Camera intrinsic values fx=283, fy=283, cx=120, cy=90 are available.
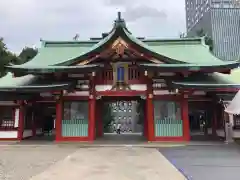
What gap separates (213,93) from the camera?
67.3 feet

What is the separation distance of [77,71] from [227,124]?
35.5ft

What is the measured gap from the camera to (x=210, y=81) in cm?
2022

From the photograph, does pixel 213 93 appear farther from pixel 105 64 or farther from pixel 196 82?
pixel 105 64

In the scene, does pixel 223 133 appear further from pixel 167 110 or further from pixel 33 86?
pixel 33 86

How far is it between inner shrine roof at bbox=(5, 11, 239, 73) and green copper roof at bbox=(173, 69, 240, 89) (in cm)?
118

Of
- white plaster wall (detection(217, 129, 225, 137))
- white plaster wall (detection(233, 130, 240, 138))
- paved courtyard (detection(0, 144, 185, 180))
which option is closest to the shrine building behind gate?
white plaster wall (detection(217, 129, 225, 137))

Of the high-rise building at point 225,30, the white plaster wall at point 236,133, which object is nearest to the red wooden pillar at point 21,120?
the white plaster wall at point 236,133

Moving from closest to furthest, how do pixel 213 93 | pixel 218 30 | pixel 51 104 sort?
pixel 213 93, pixel 51 104, pixel 218 30

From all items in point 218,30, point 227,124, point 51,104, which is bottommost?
point 227,124

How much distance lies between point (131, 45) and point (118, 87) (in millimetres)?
3093

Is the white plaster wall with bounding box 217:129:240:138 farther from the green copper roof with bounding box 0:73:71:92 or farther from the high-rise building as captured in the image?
the high-rise building

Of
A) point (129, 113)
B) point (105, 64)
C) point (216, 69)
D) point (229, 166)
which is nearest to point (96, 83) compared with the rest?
point (105, 64)

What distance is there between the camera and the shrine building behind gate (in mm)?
19266

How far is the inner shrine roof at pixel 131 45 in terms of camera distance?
63.8 feet
